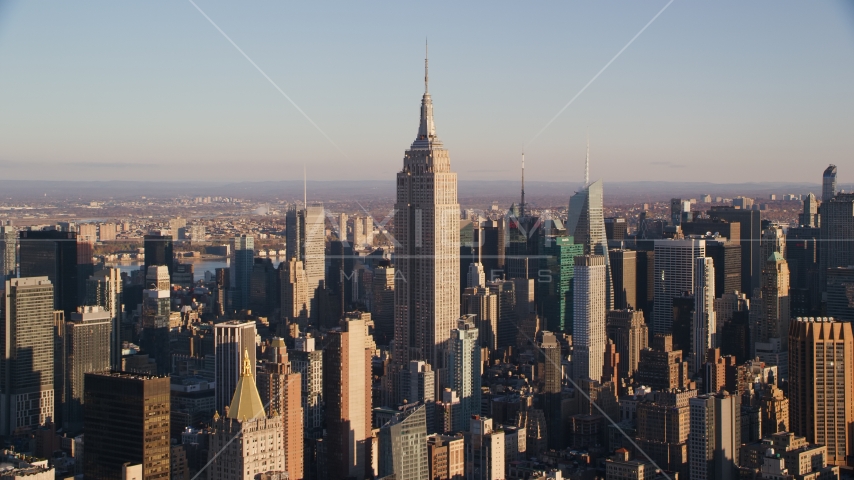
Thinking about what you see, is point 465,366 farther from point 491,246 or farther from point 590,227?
point 590,227

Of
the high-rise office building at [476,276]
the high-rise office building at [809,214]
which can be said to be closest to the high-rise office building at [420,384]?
the high-rise office building at [476,276]

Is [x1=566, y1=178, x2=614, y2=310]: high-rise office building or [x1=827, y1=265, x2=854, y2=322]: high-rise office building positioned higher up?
[x1=566, y1=178, x2=614, y2=310]: high-rise office building

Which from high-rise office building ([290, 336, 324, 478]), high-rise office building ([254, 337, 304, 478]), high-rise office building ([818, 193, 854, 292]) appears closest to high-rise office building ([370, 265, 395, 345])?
high-rise office building ([290, 336, 324, 478])

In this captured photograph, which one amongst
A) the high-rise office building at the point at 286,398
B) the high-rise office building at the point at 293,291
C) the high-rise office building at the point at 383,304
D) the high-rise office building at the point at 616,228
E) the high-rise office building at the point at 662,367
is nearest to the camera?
the high-rise office building at the point at 286,398

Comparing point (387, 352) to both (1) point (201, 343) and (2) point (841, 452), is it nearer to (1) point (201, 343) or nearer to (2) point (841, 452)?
(1) point (201, 343)

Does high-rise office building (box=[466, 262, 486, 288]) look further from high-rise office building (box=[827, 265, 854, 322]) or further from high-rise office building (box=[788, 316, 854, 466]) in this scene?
high-rise office building (box=[788, 316, 854, 466])

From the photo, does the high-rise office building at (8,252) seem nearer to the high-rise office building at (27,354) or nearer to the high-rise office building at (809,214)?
the high-rise office building at (27,354)

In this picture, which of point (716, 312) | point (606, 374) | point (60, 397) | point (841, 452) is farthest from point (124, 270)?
point (841, 452)
